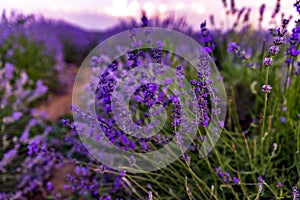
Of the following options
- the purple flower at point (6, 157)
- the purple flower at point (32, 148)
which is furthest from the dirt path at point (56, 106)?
the purple flower at point (32, 148)

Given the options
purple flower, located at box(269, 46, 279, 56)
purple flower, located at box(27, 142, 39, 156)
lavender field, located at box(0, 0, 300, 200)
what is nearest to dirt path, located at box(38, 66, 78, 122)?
lavender field, located at box(0, 0, 300, 200)

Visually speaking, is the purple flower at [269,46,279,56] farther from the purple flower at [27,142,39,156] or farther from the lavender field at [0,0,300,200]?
the purple flower at [27,142,39,156]

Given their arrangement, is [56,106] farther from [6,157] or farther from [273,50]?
[273,50]

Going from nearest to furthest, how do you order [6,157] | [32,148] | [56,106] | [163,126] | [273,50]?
1. [273,50]
2. [32,148]
3. [163,126]
4. [6,157]
5. [56,106]

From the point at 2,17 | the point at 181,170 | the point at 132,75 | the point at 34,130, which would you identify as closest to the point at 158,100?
the point at 132,75

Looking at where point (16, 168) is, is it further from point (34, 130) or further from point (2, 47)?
point (2, 47)

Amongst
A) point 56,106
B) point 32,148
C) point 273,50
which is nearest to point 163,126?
point 32,148

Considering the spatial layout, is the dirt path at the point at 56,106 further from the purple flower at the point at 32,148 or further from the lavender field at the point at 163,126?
the purple flower at the point at 32,148

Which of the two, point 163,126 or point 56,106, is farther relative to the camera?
point 56,106
